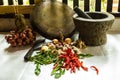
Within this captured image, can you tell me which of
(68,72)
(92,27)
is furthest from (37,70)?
(92,27)

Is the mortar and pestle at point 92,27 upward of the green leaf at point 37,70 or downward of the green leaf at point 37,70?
upward

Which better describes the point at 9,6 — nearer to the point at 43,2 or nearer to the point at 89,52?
the point at 43,2

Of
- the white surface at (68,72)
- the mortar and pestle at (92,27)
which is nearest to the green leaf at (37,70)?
the white surface at (68,72)

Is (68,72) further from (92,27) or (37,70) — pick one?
(92,27)

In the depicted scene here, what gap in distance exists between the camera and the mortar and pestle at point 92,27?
1.08 meters

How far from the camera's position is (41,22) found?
1.22m

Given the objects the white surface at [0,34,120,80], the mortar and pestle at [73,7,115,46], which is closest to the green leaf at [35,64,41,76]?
the white surface at [0,34,120,80]

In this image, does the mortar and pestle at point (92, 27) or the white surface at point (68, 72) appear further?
the mortar and pestle at point (92, 27)

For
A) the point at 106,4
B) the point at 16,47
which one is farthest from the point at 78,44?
the point at 106,4

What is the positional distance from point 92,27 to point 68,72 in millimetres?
286

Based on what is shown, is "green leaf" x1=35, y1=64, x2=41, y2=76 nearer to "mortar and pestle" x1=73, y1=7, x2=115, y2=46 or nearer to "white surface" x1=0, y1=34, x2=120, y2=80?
"white surface" x1=0, y1=34, x2=120, y2=80

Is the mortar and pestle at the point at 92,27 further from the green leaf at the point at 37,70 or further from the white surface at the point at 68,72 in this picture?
the green leaf at the point at 37,70

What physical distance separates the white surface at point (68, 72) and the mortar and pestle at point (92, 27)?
40 millimetres

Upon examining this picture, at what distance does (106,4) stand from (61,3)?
0.97 feet
